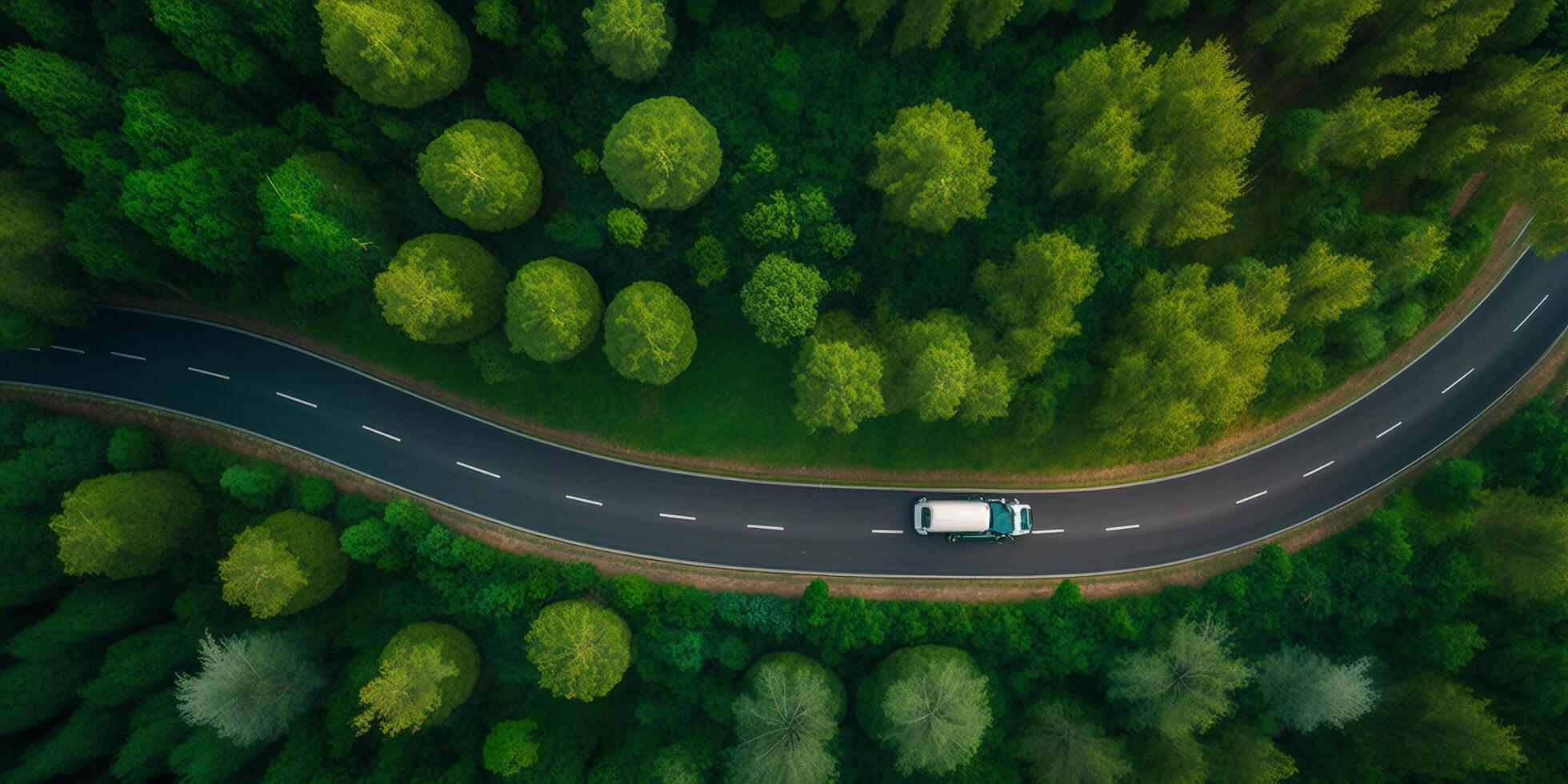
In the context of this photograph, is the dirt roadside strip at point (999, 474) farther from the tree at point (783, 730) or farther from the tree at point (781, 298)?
the tree at point (783, 730)

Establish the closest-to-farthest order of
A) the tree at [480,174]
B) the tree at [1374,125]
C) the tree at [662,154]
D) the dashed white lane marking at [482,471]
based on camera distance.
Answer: the tree at [662,154], the tree at [480,174], the tree at [1374,125], the dashed white lane marking at [482,471]

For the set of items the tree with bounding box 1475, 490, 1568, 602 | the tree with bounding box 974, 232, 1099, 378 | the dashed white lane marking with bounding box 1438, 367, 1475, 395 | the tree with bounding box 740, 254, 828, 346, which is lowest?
the tree with bounding box 740, 254, 828, 346

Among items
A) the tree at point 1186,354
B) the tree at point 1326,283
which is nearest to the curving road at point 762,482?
the tree at point 1186,354

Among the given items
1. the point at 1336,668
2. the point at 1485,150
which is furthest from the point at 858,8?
the point at 1336,668

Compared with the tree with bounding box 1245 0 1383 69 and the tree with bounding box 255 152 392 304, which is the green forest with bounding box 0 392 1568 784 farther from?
the tree with bounding box 1245 0 1383 69

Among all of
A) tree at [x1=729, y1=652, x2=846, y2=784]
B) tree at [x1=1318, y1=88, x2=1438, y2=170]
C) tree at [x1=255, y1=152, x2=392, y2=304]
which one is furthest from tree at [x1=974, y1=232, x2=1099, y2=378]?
tree at [x1=255, y1=152, x2=392, y2=304]

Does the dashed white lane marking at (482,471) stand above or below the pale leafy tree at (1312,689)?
below
